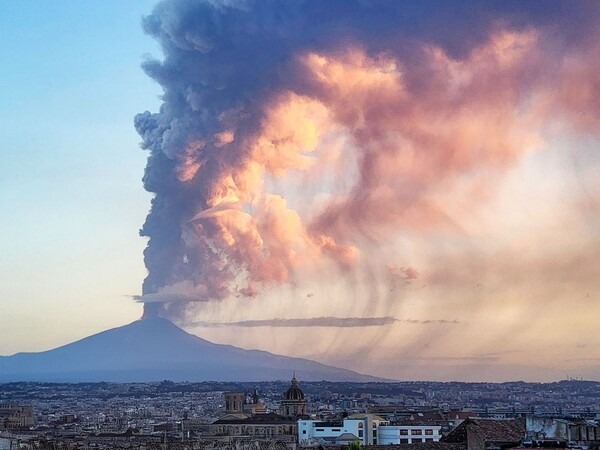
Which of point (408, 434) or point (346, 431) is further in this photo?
point (346, 431)

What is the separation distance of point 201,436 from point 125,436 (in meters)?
11.3

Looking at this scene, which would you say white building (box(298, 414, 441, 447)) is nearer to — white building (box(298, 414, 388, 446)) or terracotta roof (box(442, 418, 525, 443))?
white building (box(298, 414, 388, 446))

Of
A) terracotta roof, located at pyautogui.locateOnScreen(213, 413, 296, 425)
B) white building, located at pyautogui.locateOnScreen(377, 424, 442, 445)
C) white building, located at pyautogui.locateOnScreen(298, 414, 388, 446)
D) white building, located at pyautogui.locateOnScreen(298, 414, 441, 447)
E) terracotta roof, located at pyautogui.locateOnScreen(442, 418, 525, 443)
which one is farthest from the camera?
terracotta roof, located at pyautogui.locateOnScreen(213, 413, 296, 425)

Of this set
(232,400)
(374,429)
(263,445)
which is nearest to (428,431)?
(374,429)

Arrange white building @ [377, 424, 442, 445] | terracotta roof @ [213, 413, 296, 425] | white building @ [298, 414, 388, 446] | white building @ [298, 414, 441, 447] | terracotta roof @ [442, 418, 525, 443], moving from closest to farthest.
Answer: terracotta roof @ [442, 418, 525, 443], white building @ [377, 424, 442, 445], white building @ [298, 414, 441, 447], white building @ [298, 414, 388, 446], terracotta roof @ [213, 413, 296, 425]

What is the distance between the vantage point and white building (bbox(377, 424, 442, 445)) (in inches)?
4301

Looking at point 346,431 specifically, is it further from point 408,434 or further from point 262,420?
point 262,420

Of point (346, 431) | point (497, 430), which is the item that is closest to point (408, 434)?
point (346, 431)

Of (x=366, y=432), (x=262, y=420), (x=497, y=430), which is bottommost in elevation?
(x=497, y=430)

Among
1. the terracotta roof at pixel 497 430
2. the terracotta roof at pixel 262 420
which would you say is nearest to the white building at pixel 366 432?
the terracotta roof at pixel 262 420

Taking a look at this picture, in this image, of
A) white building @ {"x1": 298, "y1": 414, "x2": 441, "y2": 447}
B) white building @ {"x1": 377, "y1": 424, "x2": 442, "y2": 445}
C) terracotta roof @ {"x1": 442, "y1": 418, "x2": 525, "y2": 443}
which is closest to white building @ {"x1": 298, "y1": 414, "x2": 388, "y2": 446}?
white building @ {"x1": 298, "y1": 414, "x2": 441, "y2": 447}

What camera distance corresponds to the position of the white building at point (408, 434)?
109 m

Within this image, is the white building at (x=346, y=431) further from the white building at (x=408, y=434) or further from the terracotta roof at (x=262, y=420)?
the terracotta roof at (x=262, y=420)

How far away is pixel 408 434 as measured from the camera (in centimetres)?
11069
